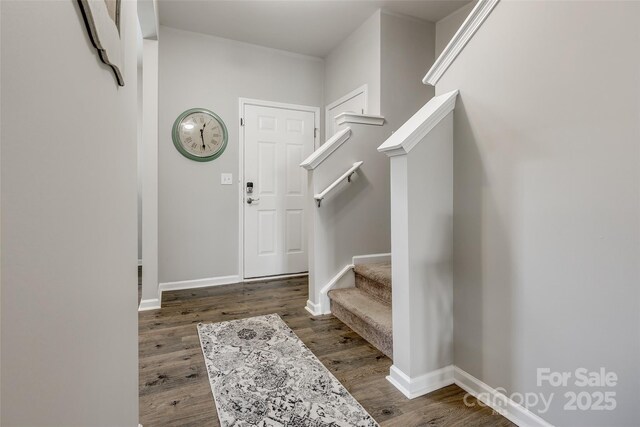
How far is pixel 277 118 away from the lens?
3844 millimetres

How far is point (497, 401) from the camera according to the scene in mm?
1494

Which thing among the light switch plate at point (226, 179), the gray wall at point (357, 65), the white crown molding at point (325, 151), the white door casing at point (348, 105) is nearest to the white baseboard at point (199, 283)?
the light switch plate at point (226, 179)

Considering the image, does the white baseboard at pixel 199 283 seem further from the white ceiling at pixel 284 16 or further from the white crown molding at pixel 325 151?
the white ceiling at pixel 284 16

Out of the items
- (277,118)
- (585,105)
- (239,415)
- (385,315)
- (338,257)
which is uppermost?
(277,118)

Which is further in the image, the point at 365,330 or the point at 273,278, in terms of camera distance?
the point at 273,278

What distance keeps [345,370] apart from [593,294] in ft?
4.07

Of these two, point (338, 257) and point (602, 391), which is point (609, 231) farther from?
point (338, 257)

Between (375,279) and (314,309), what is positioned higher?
(375,279)

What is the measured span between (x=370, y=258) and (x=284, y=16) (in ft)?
7.97

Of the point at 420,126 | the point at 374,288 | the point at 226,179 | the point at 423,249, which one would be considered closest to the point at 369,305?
the point at 374,288

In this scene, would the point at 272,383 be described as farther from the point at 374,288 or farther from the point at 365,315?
the point at 374,288

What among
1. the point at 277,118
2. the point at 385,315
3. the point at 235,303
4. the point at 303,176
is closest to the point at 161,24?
the point at 277,118

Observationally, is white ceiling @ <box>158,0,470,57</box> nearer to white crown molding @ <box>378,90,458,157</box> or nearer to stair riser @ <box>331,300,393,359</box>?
white crown molding @ <box>378,90,458,157</box>

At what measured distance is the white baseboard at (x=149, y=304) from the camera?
2844mm
